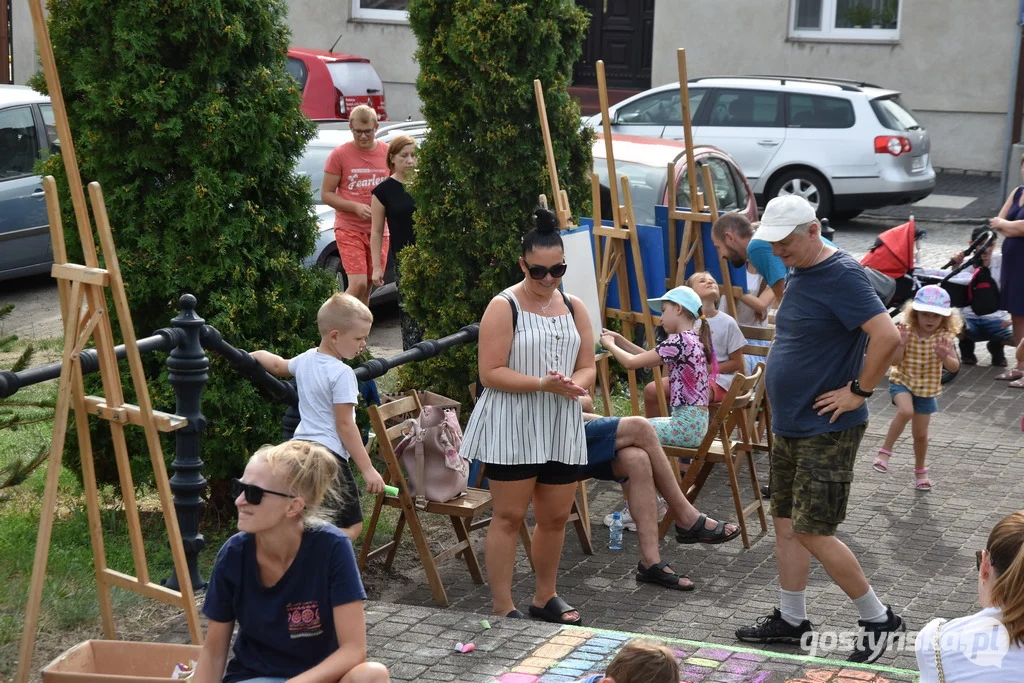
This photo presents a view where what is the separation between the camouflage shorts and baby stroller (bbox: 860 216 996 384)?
5172 mm

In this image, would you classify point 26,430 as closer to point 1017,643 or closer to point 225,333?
point 225,333

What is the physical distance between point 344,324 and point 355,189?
447 centimetres

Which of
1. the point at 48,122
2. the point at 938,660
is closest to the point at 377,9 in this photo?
the point at 48,122

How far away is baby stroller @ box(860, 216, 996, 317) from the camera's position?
34.6 feet

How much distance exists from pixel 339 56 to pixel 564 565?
1359 cm

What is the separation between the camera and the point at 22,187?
12.1 meters

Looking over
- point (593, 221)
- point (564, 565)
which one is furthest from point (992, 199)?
point (564, 565)

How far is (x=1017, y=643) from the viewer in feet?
10.5

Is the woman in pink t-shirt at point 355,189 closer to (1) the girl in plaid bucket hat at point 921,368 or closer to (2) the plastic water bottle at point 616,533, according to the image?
(2) the plastic water bottle at point 616,533

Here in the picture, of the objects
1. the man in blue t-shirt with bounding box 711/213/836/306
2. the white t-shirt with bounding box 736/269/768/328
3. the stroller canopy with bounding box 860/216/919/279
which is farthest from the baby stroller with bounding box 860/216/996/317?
the man in blue t-shirt with bounding box 711/213/836/306

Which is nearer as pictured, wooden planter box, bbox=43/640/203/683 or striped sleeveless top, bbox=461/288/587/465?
wooden planter box, bbox=43/640/203/683

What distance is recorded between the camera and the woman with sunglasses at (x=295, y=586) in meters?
3.81

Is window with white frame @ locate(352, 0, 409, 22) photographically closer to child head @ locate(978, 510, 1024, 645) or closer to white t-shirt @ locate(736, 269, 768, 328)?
white t-shirt @ locate(736, 269, 768, 328)

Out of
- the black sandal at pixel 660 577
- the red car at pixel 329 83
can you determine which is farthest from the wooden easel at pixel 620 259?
the red car at pixel 329 83
